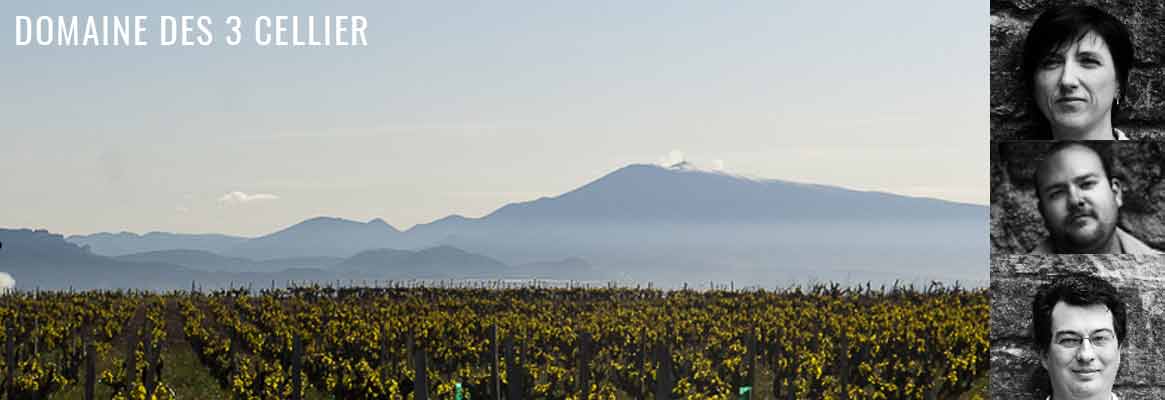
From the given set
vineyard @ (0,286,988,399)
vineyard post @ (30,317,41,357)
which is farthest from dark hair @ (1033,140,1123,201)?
vineyard post @ (30,317,41,357)

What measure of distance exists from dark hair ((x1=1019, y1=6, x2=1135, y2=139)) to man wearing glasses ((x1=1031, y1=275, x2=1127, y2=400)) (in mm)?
562

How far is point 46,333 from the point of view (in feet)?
72.1

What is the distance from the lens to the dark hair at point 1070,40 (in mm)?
3814

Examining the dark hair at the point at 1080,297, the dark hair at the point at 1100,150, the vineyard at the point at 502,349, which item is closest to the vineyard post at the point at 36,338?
the vineyard at the point at 502,349

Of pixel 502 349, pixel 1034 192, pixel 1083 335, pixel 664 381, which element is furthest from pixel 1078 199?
pixel 502 349

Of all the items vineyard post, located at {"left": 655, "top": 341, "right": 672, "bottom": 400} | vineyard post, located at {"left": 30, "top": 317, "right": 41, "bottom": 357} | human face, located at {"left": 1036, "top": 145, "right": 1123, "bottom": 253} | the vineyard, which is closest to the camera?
human face, located at {"left": 1036, "top": 145, "right": 1123, "bottom": 253}

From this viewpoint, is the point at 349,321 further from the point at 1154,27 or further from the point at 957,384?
the point at 1154,27

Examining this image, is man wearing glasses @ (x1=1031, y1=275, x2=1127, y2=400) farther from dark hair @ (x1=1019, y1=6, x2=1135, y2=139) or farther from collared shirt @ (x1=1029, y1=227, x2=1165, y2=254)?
dark hair @ (x1=1019, y1=6, x2=1135, y2=139)

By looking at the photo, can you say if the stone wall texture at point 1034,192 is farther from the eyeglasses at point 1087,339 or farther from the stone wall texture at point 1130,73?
the eyeglasses at point 1087,339

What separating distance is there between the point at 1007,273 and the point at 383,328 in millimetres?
18614

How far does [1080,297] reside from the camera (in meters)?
3.84

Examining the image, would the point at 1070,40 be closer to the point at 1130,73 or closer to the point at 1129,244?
the point at 1130,73

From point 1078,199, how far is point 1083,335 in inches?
18.6

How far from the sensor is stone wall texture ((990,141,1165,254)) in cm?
378
